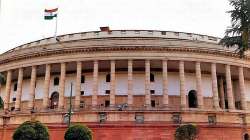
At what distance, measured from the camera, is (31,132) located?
2844cm

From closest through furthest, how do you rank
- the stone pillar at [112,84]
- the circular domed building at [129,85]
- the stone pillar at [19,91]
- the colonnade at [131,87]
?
the circular domed building at [129,85]
the stone pillar at [112,84]
the colonnade at [131,87]
the stone pillar at [19,91]

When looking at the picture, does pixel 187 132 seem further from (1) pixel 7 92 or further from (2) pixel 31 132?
(1) pixel 7 92

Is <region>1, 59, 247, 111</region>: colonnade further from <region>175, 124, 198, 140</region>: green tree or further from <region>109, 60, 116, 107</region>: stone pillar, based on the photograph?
<region>175, 124, 198, 140</region>: green tree

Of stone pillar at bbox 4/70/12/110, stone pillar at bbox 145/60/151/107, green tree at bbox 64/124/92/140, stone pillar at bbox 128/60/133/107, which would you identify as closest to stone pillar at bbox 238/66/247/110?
stone pillar at bbox 145/60/151/107

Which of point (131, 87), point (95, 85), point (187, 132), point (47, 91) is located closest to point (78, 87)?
point (95, 85)

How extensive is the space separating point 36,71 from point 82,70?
22.5ft

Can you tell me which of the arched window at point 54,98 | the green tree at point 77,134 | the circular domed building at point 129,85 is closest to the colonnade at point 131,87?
the circular domed building at point 129,85

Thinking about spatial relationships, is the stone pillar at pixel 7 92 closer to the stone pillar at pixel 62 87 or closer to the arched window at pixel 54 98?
the arched window at pixel 54 98

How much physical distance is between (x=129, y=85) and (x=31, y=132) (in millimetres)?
19216

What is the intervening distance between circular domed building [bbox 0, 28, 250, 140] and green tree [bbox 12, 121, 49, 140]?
12378mm

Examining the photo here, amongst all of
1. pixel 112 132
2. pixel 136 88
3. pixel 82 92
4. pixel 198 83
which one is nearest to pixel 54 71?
pixel 82 92

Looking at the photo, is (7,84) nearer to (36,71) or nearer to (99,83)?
(36,71)

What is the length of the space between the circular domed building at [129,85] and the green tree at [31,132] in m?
12.4

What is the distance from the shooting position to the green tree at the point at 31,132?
28359 millimetres
